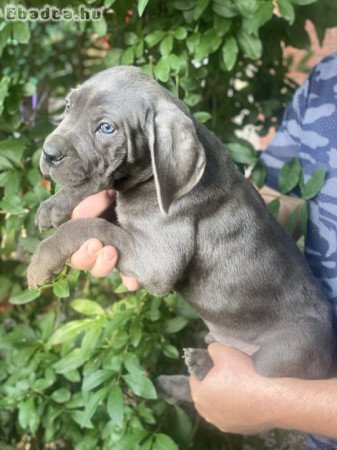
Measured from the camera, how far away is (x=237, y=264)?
5.15ft

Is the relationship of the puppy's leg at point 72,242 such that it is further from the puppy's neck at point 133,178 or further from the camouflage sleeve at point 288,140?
the camouflage sleeve at point 288,140

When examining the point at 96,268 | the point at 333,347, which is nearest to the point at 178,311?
the point at 333,347

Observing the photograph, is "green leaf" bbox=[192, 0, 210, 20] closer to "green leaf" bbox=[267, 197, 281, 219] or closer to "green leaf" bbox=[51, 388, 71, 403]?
"green leaf" bbox=[267, 197, 281, 219]

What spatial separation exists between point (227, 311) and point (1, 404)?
2.95ft

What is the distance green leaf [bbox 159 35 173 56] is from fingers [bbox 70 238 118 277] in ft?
2.06

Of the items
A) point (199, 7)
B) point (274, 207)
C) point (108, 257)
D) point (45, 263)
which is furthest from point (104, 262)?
point (199, 7)

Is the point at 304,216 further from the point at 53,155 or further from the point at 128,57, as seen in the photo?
the point at 53,155

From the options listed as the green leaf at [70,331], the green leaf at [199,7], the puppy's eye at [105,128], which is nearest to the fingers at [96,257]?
the puppy's eye at [105,128]

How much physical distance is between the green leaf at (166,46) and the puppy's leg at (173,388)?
1.04 meters

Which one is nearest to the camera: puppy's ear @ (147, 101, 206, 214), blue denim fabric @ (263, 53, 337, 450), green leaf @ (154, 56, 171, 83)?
puppy's ear @ (147, 101, 206, 214)

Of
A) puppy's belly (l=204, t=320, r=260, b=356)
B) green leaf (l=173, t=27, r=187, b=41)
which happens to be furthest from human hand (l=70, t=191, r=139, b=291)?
green leaf (l=173, t=27, r=187, b=41)

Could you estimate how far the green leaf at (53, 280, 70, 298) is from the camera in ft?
5.61

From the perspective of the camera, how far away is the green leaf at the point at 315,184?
1.82 m

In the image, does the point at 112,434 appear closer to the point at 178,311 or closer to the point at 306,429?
the point at 178,311
